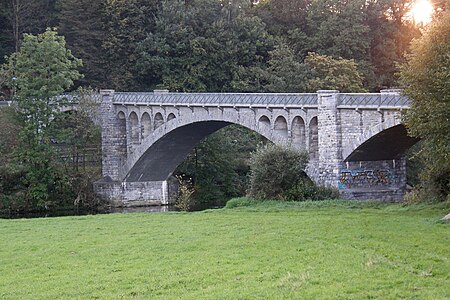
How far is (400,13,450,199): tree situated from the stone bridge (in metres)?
3.64

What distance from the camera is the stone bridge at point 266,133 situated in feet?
137

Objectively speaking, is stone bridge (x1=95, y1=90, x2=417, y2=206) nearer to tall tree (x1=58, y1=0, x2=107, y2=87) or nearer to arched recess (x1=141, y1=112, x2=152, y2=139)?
arched recess (x1=141, y1=112, x2=152, y2=139)

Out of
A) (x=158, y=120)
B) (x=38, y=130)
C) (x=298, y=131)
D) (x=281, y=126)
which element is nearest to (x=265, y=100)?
(x=281, y=126)

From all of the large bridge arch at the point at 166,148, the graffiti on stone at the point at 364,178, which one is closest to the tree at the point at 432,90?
the graffiti on stone at the point at 364,178

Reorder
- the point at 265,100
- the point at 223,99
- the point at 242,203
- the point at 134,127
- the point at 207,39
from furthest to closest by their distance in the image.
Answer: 1. the point at 207,39
2. the point at 134,127
3. the point at 223,99
4. the point at 265,100
5. the point at 242,203

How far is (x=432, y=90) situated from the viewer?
30188 millimetres

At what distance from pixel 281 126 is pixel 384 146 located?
21.9ft

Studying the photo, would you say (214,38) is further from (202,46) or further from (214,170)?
(214,170)

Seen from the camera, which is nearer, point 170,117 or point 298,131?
point 298,131

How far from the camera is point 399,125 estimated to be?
129 ft

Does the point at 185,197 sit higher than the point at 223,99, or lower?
lower

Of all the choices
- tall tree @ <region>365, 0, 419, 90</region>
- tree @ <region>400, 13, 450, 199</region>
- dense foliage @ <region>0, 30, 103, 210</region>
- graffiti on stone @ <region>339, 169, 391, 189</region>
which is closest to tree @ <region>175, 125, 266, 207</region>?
dense foliage @ <region>0, 30, 103, 210</region>

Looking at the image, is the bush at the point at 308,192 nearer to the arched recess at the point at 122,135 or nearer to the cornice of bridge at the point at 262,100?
the cornice of bridge at the point at 262,100

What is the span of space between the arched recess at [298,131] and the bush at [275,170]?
15.4ft
